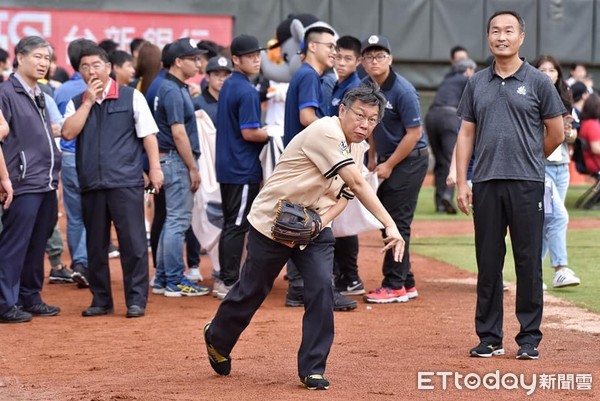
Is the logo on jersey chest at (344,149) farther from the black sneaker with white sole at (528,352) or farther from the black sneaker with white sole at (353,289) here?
the black sneaker with white sole at (353,289)

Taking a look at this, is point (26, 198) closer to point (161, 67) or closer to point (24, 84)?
point (24, 84)

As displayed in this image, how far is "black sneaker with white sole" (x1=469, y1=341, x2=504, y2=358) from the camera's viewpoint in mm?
6969

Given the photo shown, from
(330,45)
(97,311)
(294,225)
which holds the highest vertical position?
(330,45)

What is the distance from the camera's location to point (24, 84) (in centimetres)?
846

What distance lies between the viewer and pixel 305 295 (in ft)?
20.4

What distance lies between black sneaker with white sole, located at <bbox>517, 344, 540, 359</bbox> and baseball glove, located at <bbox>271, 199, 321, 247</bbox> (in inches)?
64.9

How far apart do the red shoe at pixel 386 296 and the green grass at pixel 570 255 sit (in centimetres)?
140

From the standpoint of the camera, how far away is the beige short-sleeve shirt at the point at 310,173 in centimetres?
608

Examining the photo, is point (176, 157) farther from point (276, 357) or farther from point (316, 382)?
point (316, 382)

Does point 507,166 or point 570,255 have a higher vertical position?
point 507,166

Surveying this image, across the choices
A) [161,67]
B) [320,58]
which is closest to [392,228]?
[320,58]

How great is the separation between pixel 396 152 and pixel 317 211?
9.38ft

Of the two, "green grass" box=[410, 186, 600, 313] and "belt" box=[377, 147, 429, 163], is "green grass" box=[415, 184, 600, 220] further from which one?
"belt" box=[377, 147, 429, 163]

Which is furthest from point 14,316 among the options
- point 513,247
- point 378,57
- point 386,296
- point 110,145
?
point 513,247
